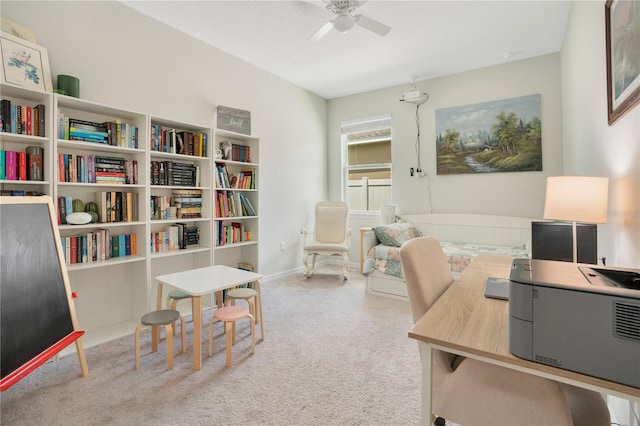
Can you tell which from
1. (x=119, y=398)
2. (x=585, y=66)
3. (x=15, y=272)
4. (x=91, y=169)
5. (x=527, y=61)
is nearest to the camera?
(x=15, y=272)

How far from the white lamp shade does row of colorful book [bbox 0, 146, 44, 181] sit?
3.17 m

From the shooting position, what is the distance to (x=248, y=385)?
68.6 inches

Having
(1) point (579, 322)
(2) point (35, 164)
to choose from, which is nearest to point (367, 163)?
(2) point (35, 164)

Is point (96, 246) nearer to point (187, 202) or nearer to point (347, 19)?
point (187, 202)

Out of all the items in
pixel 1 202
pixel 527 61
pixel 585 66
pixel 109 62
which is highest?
pixel 527 61

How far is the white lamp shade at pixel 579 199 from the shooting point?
1463 mm

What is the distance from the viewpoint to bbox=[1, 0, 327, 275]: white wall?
2320 millimetres

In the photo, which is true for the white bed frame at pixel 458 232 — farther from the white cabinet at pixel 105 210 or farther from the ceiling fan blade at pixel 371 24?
the white cabinet at pixel 105 210

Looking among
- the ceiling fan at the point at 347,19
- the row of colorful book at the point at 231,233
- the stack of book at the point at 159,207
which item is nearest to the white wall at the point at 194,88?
the row of colorful book at the point at 231,233

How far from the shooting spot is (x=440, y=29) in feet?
9.53

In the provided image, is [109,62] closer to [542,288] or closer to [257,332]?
[257,332]

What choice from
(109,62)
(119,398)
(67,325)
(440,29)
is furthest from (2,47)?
(440,29)

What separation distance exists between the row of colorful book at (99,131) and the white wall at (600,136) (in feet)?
10.1

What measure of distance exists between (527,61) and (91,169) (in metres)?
4.51
